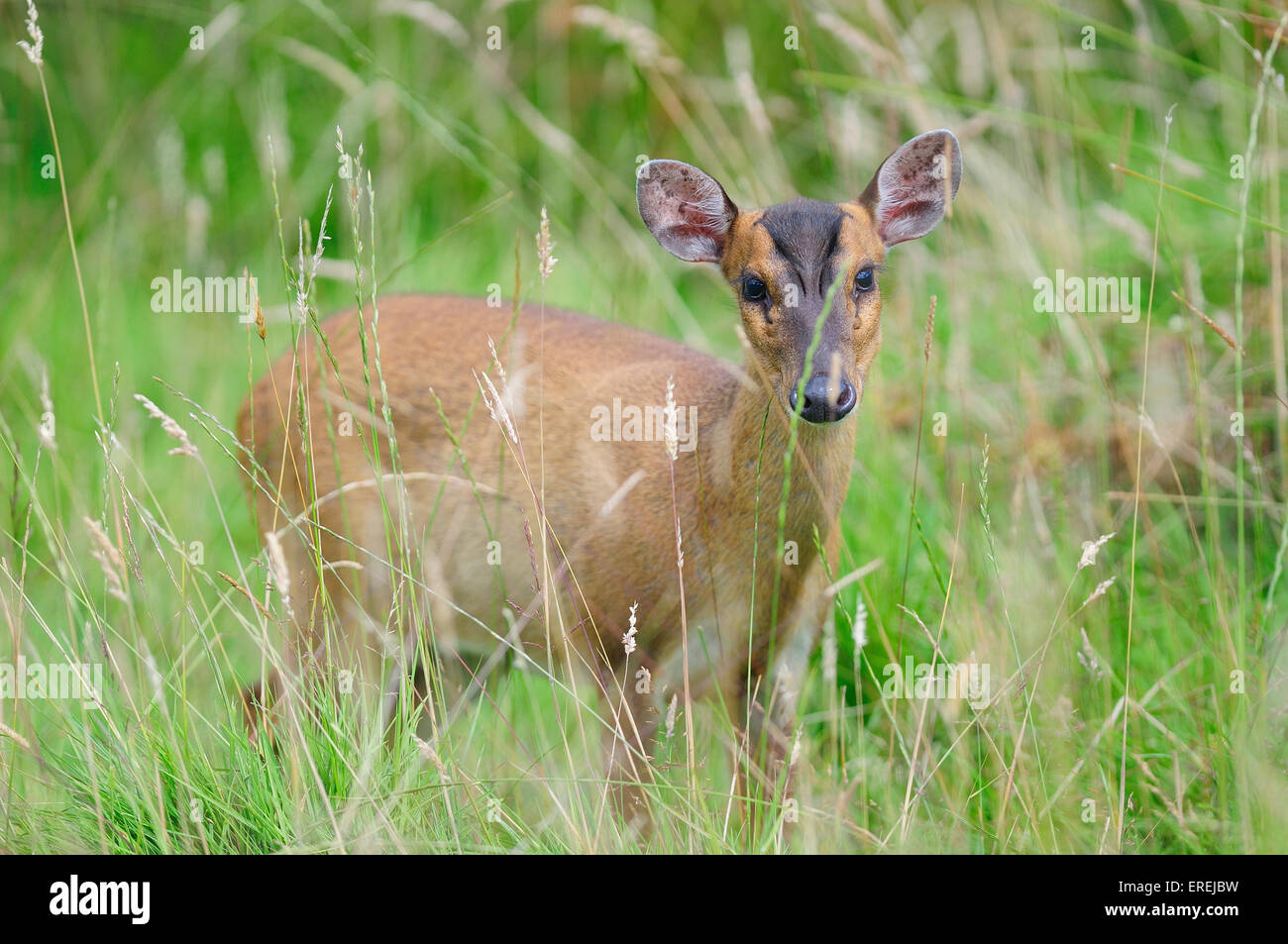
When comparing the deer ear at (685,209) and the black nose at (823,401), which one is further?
the deer ear at (685,209)

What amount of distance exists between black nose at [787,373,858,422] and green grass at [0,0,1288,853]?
0.47 m

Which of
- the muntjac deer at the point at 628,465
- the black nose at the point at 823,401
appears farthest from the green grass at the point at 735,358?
the black nose at the point at 823,401

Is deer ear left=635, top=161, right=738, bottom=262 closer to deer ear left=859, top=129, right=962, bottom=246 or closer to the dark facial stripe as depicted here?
the dark facial stripe

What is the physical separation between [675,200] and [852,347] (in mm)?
743

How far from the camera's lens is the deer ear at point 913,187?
391cm

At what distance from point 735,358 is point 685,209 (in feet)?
9.30

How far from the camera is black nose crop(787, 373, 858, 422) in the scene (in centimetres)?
349

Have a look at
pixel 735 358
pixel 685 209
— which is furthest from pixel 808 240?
pixel 735 358

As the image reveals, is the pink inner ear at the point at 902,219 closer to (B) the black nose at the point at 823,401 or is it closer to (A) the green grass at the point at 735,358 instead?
(A) the green grass at the point at 735,358

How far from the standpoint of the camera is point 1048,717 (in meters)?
3.94

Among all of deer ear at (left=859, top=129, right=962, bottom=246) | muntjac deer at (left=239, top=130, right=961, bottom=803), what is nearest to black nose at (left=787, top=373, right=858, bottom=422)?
muntjac deer at (left=239, top=130, right=961, bottom=803)

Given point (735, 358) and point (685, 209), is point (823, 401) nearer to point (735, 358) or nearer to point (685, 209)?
point (685, 209)

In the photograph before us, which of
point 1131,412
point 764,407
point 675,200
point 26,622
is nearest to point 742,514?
point 764,407
